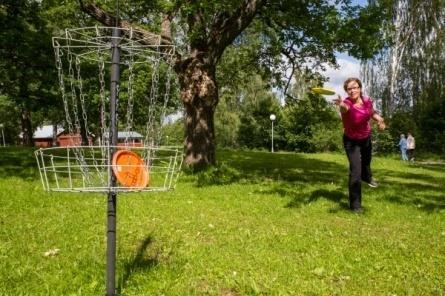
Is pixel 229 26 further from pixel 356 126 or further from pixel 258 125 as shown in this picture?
pixel 258 125

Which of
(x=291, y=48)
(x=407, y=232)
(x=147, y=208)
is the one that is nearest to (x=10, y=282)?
(x=147, y=208)

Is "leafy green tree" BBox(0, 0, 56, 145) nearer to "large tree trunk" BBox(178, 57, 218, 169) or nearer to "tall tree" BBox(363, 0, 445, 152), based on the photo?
"large tree trunk" BBox(178, 57, 218, 169)

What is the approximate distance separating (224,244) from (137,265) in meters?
1.34

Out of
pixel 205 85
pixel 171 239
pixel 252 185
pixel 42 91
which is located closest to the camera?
pixel 171 239

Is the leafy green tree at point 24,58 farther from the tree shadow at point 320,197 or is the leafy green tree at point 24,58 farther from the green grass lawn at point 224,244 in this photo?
the tree shadow at point 320,197

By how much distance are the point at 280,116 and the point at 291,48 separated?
2984cm

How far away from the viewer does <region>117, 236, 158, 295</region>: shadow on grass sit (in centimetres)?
533

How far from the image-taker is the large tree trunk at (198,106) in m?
14.9

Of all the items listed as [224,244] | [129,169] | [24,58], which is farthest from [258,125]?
[129,169]

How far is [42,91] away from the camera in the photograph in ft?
59.3

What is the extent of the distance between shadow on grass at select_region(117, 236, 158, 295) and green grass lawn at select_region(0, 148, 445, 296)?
1 cm

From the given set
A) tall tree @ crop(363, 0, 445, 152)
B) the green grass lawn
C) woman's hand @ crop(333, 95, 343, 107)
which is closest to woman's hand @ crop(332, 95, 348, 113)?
woman's hand @ crop(333, 95, 343, 107)

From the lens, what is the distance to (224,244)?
6816 mm

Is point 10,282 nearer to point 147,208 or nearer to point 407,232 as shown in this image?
point 147,208
